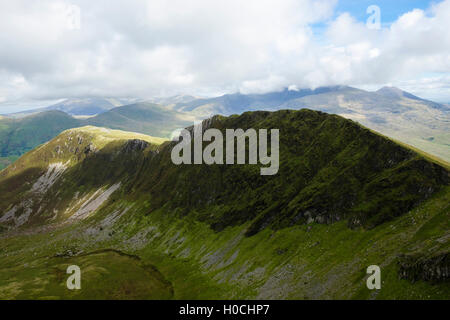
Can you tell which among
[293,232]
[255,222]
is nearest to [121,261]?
[255,222]

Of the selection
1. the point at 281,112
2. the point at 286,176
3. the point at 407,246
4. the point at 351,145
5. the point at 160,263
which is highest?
the point at 281,112

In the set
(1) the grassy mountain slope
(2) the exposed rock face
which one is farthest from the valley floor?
(1) the grassy mountain slope

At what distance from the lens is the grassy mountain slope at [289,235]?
64.2 meters

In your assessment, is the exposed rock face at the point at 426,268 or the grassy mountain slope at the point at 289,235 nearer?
the exposed rock face at the point at 426,268

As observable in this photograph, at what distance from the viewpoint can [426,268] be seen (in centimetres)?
4972

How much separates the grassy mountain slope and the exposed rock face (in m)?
0.18

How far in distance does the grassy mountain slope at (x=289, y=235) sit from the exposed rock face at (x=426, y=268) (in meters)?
0.18

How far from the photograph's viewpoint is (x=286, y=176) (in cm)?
13162

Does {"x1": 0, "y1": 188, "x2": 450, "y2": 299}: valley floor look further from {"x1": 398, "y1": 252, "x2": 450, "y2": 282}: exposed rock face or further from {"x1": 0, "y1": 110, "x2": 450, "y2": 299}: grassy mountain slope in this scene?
{"x1": 0, "y1": 110, "x2": 450, "y2": 299}: grassy mountain slope

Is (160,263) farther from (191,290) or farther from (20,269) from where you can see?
(20,269)

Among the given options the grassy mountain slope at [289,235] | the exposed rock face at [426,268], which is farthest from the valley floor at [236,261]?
the grassy mountain slope at [289,235]

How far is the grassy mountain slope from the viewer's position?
211 ft

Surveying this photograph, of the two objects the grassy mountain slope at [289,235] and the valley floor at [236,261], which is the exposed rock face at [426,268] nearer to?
the grassy mountain slope at [289,235]

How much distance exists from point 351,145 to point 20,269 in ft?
584
